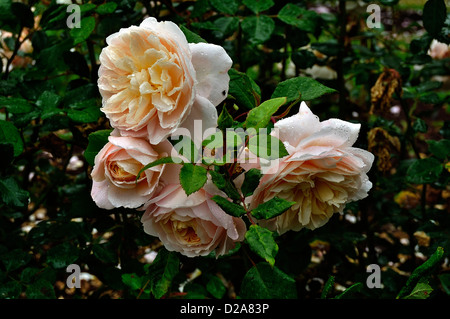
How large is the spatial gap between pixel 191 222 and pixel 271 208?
0.42 ft

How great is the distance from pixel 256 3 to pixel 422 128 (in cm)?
64

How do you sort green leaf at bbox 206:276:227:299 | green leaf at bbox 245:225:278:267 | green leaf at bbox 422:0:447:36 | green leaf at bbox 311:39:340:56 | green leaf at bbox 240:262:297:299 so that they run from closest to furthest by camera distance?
green leaf at bbox 245:225:278:267, green leaf at bbox 240:262:297:299, green leaf at bbox 422:0:447:36, green leaf at bbox 206:276:227:299, green leaf at bbox 311:39:340:56

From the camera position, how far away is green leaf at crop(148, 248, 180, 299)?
0.76 meters

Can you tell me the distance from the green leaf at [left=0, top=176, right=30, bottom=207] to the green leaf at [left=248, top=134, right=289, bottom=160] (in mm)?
534

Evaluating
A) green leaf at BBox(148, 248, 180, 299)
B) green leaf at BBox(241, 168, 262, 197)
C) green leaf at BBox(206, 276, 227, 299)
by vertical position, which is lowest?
green leaf at BBox(206, 276, 227, 299)

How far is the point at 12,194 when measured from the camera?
908 mm

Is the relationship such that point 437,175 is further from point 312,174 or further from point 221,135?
point 221,135

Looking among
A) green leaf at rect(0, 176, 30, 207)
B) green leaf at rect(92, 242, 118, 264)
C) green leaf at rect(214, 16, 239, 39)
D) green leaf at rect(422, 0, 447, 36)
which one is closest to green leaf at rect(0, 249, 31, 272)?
green leaf at rect(92, 242, 118, 264)

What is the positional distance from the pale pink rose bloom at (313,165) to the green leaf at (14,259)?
737 millimetres

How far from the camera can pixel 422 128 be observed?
4.40 feet

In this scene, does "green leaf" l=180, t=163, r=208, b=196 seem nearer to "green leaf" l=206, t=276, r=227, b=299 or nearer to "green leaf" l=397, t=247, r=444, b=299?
"green leaf" l=397, t=247, r=444, b=299

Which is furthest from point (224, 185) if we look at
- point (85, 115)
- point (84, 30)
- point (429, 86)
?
point (429, 86)

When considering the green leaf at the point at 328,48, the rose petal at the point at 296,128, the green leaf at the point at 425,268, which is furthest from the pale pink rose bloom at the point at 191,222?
the green leaf at the point at 328,48
